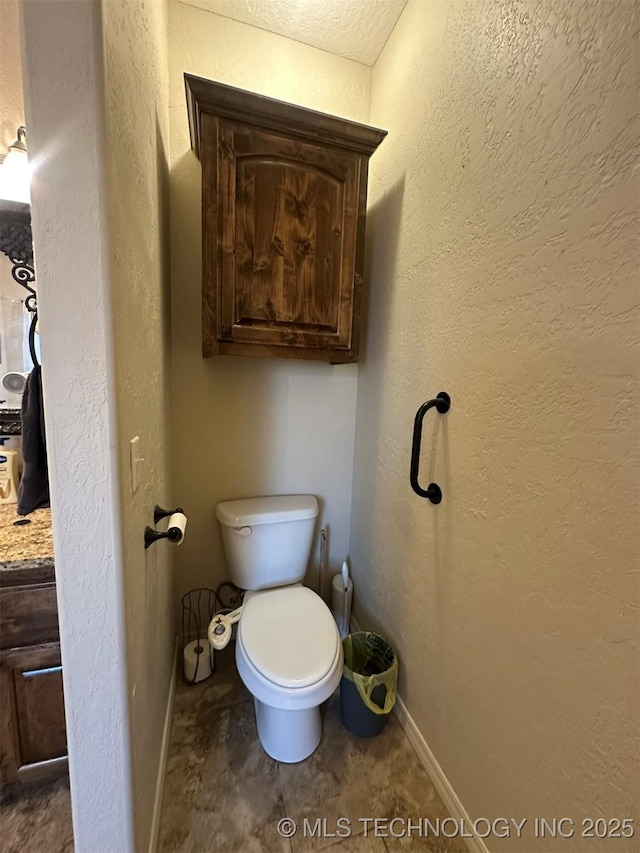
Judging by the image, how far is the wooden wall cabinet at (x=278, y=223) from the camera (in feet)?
3.90

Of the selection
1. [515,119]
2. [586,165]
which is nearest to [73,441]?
[586,165]

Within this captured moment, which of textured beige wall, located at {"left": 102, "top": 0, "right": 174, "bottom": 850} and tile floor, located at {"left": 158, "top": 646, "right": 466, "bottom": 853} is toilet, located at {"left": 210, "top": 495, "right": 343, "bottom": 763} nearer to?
tile floor, located at {"left": 158, "top": 646, "right": 466, "bottom": 853}

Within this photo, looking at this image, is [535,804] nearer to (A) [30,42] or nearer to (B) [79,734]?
(B) [79,734]

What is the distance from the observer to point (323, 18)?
1351mm

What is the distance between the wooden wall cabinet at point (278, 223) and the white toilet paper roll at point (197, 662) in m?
1.29

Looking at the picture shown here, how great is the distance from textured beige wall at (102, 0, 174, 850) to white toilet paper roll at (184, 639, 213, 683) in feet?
0.81

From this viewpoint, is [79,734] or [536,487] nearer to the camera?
[79,734]

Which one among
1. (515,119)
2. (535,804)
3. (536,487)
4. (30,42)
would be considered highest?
(515,119)

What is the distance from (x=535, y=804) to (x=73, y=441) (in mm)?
1278

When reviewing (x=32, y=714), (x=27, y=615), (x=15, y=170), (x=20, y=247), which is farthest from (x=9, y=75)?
(x=32, y=714)

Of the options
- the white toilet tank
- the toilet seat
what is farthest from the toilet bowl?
the white toilet tank

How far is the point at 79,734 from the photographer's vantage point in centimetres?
70

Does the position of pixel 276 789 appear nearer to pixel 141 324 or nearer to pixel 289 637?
pixel 289 637

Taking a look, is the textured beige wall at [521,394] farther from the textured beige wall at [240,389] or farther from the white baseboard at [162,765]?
the white baseboard at [162,765]
